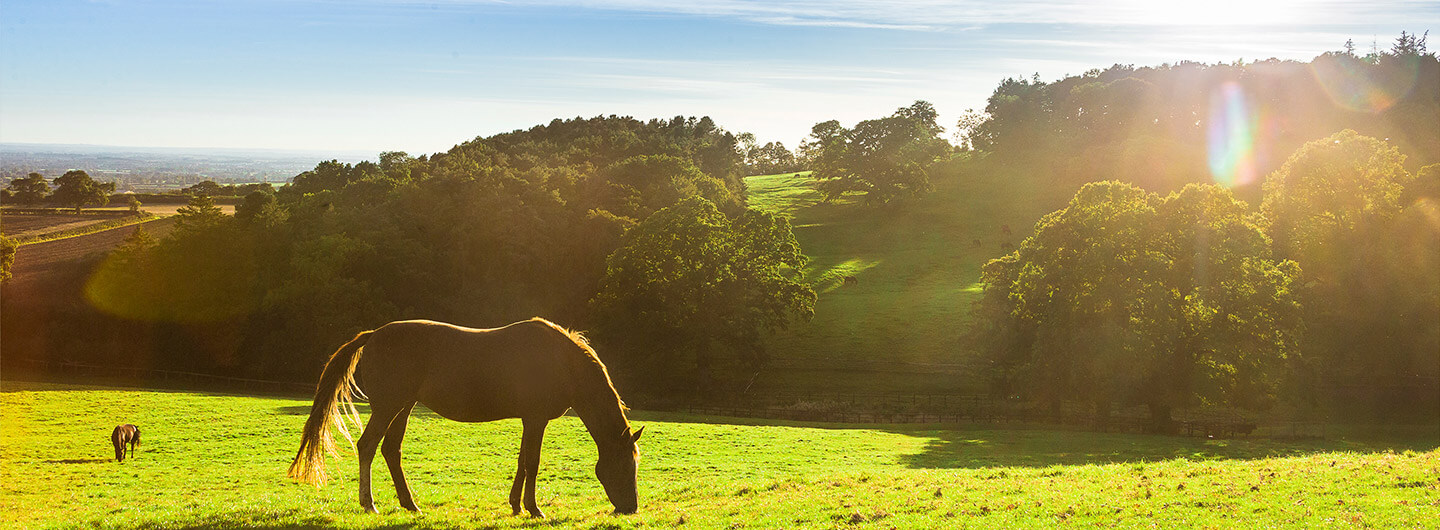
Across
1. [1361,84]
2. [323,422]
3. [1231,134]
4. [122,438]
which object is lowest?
[122,438]

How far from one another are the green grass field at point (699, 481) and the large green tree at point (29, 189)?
166 feet

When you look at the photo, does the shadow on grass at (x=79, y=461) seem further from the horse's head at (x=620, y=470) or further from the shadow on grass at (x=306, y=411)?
the horse's head at (x=620, y=470)

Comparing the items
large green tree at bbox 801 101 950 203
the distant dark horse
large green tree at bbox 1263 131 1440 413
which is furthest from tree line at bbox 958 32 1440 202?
the distant dark horse

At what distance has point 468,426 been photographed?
3134 centimetres

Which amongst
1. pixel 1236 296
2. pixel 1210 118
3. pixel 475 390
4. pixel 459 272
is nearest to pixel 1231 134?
pixel 1210 118

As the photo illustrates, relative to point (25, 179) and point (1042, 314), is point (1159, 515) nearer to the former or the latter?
point (1042, 314)

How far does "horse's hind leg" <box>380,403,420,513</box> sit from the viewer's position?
40.9 feet

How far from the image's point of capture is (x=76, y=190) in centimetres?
7656

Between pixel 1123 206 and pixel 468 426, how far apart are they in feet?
104

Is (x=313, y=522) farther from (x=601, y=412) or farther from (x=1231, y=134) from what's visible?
(x=1231, y=134)

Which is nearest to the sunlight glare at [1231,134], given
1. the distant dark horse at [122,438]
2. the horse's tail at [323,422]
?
the distant dark horse at [122,438]

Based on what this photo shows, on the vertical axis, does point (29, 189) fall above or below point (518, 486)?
above

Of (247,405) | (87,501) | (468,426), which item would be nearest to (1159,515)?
(87,501)

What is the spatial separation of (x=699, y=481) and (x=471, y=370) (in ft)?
27.4
